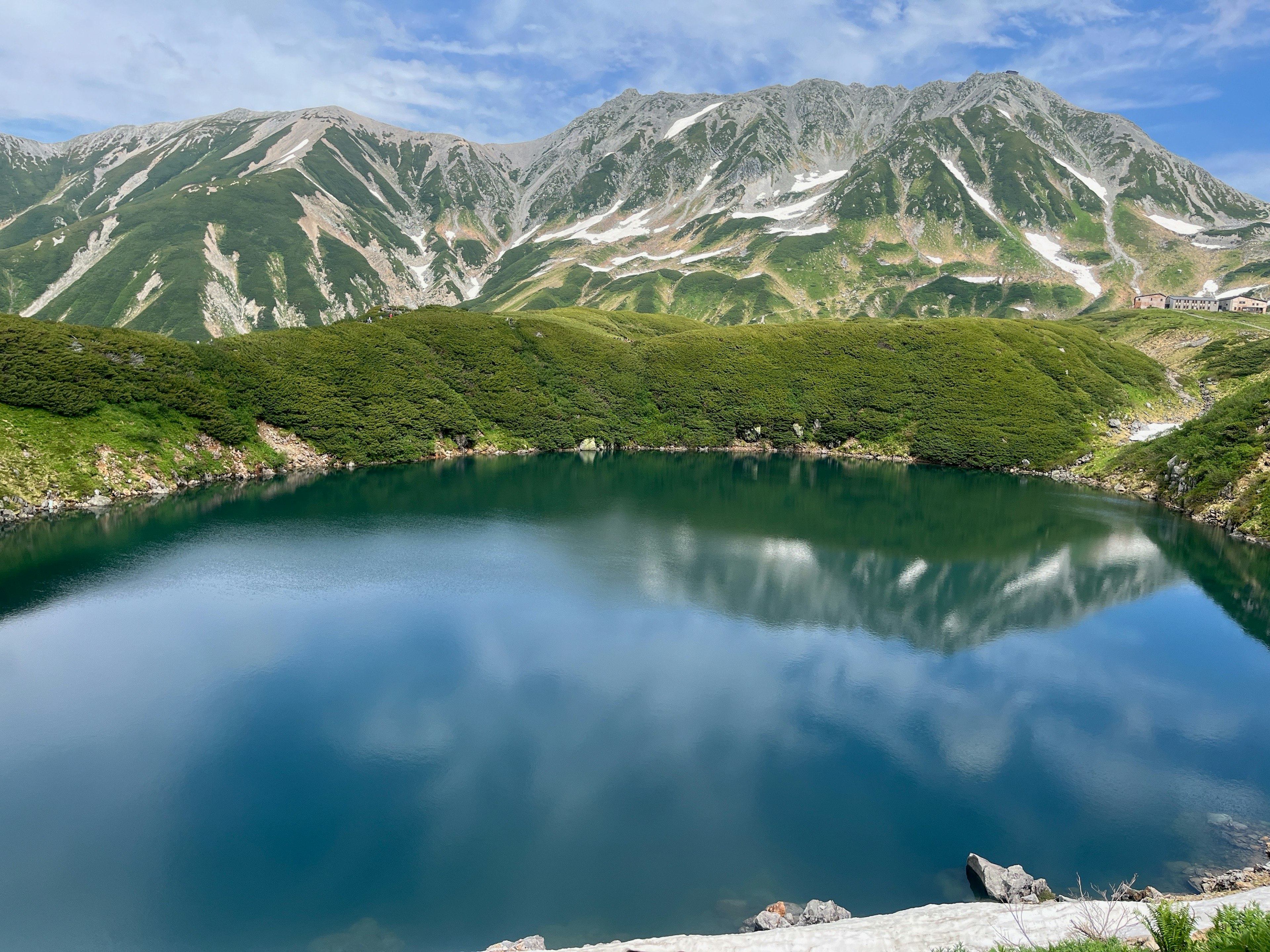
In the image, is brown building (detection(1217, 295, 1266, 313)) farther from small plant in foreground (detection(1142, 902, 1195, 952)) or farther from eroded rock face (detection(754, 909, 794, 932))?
eroded rock face (detection(754, 909, 794, 932))

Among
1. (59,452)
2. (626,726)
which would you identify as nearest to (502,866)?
(626,726)

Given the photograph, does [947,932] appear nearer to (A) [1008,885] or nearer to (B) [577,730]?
(A) [1008,885]

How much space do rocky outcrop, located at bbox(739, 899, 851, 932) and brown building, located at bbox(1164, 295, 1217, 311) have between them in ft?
742

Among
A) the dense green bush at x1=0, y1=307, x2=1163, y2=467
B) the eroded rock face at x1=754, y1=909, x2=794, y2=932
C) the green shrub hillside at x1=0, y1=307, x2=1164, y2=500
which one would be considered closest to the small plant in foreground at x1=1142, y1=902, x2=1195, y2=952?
the eroded rock face at x1=754, y1=909, x2=794, y2=932

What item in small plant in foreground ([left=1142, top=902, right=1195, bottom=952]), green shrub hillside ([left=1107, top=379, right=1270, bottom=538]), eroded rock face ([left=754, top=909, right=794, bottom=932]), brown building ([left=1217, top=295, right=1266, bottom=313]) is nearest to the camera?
small plant in foreground ([left=1142, top=902, right=1195, bottom=952])

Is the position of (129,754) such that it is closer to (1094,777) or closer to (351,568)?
(351,568)

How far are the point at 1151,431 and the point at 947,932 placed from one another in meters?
103

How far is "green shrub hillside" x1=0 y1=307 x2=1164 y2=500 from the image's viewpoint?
77.0 meters

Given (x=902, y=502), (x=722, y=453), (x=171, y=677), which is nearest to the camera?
(x=171, y=677)

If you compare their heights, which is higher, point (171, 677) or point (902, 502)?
point (902, 502)

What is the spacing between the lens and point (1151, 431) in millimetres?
91875

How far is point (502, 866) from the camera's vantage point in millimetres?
17859

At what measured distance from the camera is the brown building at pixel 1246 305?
6742 inches

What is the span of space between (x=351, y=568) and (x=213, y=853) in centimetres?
2608
